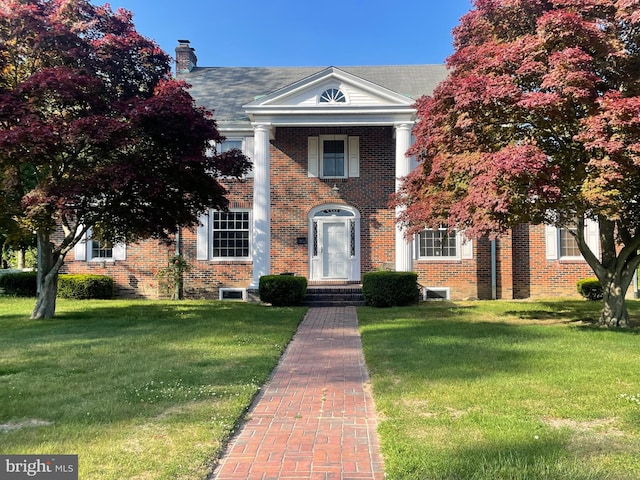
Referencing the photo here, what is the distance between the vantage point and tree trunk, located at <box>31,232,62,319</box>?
11.1m

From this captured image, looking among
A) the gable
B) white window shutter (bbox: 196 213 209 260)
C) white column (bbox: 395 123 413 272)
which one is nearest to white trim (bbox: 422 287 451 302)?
white column (bbox: 395 123 413 272)

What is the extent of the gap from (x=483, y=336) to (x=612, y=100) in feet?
14.2

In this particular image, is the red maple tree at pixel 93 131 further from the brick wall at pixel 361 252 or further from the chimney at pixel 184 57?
the chimney at pixel 184 57

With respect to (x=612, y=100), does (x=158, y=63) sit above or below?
above

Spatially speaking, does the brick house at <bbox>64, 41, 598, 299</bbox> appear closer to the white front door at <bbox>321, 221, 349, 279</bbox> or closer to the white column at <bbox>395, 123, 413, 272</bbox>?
the white front door at <bbox>321, 221, 349, 279</bbox>

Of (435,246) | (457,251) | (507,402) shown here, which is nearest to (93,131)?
(507,402)

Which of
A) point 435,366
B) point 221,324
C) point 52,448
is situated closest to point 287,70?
point 221,324

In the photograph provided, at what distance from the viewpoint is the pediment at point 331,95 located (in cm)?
1499

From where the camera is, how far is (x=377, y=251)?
16484 mm

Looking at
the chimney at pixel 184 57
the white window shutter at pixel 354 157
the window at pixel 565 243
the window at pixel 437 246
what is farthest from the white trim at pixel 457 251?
the chimney at pixel 184 57

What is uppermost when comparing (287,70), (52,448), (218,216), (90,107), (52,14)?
(287,70)

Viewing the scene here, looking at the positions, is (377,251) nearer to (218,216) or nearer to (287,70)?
(218,216)

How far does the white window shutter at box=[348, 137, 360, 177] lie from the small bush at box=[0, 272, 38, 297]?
1173 centimetres

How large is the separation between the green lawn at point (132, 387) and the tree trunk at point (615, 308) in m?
6.46
